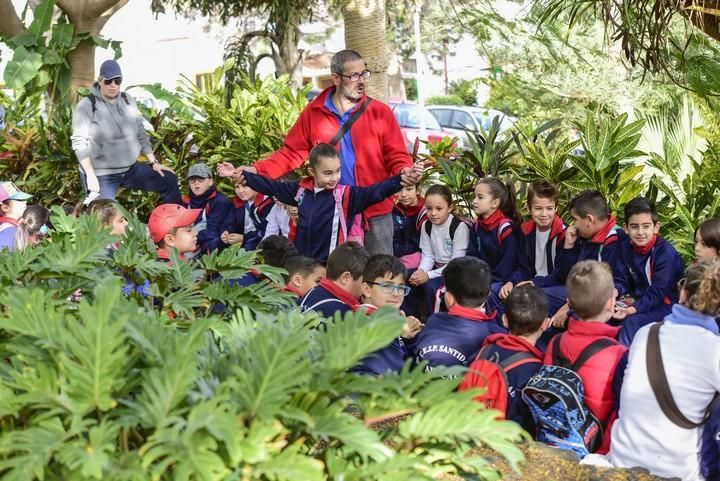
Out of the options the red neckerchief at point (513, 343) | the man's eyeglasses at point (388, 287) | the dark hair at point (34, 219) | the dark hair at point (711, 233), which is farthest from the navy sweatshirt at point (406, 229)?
the red neckerchief at point (513, 343)

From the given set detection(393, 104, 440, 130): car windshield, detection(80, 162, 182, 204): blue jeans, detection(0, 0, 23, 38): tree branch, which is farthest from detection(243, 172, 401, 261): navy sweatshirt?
detection(393, 104, 440, 130): car windshield

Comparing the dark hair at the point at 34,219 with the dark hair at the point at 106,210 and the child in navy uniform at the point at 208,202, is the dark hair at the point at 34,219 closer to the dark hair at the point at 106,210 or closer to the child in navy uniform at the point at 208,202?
the dark hair at the point at 106,210

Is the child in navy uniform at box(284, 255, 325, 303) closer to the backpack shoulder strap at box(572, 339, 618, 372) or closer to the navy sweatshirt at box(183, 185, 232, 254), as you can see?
the backpack shoulder strap at box(572, 339, 618, 372)

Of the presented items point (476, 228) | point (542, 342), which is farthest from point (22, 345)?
point (476, 228)

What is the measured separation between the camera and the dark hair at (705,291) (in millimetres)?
3711

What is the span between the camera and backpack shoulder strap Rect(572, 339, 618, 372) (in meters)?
4.14

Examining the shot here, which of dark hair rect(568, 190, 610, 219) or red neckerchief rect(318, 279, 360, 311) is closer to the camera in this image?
red neckerchief rect(318, 279, 360, 311)

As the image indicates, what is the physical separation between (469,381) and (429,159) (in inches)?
171

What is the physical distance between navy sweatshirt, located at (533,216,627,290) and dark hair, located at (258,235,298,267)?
1.74 meters

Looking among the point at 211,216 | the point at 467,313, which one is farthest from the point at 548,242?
the point at 211,216

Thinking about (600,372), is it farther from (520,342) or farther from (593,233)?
(593,233)

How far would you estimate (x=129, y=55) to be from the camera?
1382 inches

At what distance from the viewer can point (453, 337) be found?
183 inches

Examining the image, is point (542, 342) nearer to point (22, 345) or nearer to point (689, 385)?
point (689, 385)
